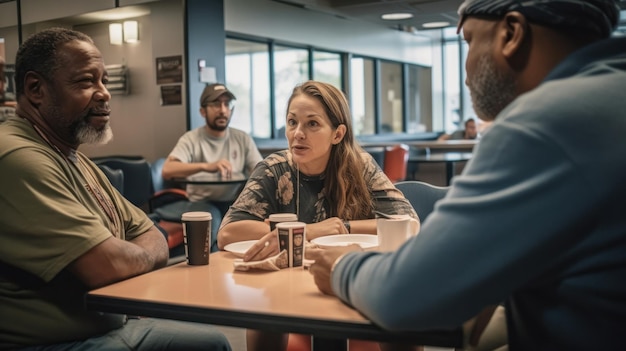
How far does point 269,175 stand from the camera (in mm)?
2514

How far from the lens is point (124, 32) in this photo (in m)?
7.22

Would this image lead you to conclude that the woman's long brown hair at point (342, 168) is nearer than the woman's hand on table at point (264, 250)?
No

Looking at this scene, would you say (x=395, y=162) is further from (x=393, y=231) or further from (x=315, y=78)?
(x=393, y=231)

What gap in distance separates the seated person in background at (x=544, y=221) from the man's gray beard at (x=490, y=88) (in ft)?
0.30

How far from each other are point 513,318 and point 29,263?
110 cm

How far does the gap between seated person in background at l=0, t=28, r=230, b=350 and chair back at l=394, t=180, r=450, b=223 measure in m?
0.98

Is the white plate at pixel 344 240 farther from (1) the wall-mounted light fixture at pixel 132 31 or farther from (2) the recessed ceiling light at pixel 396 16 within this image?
(2) the recessed ceiling light at pixel 396 16

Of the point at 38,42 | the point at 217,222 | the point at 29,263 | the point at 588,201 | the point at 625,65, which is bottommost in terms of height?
the point at 217,222

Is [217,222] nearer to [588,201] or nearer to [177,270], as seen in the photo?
[177,270]

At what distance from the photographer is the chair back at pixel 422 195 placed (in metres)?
2.50

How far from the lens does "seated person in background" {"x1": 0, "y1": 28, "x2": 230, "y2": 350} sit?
1.57 metres

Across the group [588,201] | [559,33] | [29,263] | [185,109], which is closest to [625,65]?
[559,33]

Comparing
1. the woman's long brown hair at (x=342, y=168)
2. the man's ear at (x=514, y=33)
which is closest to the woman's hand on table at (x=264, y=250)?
the woman's long brown hair at (x=342, y=168)

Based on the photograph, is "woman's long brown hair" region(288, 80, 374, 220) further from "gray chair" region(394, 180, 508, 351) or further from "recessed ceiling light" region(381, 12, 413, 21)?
"recessed ceiling light" region(381, 12, 413, 21)
